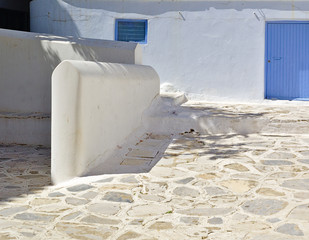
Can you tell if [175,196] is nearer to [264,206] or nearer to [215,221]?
[215,221]

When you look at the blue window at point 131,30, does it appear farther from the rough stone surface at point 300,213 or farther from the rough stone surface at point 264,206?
the rough stone surface at point 300,213

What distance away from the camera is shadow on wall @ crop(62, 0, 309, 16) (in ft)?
35.2

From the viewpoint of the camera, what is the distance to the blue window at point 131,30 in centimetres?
1154

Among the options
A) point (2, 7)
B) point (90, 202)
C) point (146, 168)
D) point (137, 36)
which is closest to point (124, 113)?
point (146, 168)

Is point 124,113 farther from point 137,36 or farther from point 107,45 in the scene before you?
point 137,36

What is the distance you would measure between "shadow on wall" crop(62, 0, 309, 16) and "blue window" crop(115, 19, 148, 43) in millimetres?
262

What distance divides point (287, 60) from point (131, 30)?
4045mm

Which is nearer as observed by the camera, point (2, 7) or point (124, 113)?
point (124, 113)

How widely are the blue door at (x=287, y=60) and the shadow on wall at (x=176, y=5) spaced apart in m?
0.44

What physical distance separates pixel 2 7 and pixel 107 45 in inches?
246

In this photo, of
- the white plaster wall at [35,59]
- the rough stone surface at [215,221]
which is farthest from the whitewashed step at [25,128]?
the rough stone surface at [215,221]

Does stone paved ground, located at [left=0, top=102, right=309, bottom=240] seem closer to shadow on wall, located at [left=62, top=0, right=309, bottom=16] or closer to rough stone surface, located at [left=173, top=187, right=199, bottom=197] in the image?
rough stone surface, located at [left=173, top=187, right=199, bottom=197]

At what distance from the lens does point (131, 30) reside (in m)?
11.6

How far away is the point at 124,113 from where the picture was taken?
678 centimetres
